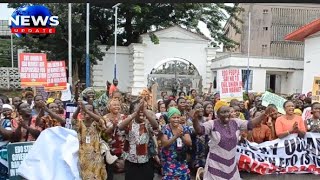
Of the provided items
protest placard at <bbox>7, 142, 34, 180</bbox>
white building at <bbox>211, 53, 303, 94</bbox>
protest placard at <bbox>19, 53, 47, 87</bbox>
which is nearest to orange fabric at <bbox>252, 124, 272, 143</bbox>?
protest placard at <bbox>7, 142, 34, 180</bbox>

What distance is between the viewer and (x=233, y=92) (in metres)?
8.95

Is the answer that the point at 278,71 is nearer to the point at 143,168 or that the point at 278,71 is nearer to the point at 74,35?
the point at 74,35

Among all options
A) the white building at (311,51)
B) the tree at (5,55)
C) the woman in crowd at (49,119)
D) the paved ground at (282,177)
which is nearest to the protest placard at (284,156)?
the paved ground at (282,177)

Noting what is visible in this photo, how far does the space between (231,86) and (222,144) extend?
13.3ft

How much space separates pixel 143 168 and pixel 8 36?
51415mm

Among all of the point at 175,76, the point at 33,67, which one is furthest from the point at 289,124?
the point at 175,76

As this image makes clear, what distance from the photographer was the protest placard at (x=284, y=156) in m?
6.62

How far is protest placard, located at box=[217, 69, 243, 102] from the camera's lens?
350 inches

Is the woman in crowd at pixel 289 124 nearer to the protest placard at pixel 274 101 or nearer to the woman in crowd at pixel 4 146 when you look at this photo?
the protest placard at pixel 274 101

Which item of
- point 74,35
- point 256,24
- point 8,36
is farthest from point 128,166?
point 8,36

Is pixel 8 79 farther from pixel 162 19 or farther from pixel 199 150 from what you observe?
pixel 199 150

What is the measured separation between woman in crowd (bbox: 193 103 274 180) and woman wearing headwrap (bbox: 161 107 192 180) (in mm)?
214

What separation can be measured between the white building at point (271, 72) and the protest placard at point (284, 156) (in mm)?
27275

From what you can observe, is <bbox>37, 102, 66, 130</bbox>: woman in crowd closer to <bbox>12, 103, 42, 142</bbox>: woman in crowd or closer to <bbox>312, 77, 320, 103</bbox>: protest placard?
<bbox>12, 103, 42, 142</bbox>: woman in crowd
